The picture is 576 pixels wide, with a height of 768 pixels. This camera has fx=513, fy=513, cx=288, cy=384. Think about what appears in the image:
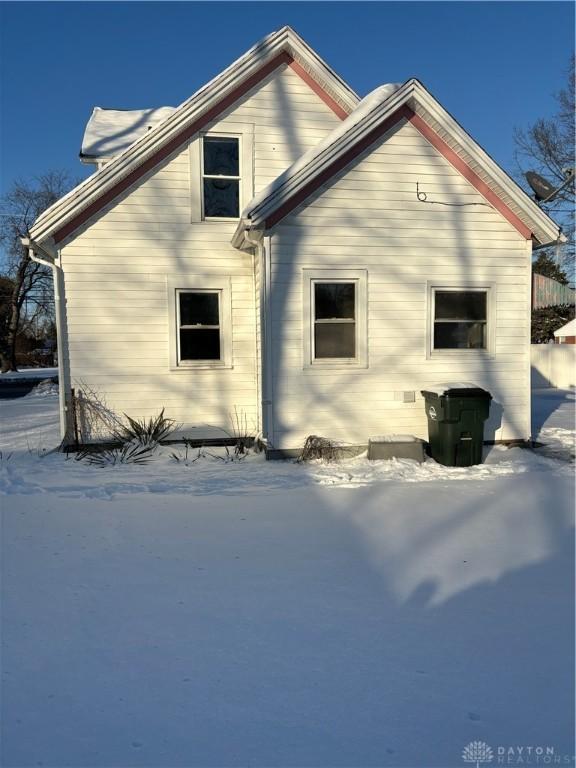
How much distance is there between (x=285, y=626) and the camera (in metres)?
3.10

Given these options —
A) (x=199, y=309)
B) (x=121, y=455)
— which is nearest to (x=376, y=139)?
(x=199, y=309)

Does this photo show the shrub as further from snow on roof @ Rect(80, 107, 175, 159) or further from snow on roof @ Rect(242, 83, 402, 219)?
snow on roof @ Rect(80, 107, 175, 159)

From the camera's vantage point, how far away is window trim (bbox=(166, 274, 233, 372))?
8562mm

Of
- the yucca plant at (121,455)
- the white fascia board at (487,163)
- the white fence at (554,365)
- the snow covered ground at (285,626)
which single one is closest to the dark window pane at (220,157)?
the white fascia board at (487,163)

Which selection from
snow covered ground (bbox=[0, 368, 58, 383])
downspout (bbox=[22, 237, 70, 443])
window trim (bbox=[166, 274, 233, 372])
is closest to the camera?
downspout (bbox=[22, 237, 70, 443])

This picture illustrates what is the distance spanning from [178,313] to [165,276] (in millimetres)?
639

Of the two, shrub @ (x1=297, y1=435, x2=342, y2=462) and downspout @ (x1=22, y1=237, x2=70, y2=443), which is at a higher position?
downspout @ (x1=22, y1=237, x2=70, y2=443)

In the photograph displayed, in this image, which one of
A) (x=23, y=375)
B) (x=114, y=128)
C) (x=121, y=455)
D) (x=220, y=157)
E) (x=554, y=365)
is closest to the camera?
(x=121, y=455)

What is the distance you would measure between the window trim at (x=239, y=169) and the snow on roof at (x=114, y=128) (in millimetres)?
981

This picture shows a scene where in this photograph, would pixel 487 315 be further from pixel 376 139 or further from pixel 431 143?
pixel 376 139

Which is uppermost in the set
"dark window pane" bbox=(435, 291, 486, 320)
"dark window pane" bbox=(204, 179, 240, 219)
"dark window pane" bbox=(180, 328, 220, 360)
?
"dark window pane" bbox=(204, 179, 240, 219)

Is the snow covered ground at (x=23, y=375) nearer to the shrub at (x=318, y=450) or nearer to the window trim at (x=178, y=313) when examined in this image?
the window trim at (x=178, y=313)

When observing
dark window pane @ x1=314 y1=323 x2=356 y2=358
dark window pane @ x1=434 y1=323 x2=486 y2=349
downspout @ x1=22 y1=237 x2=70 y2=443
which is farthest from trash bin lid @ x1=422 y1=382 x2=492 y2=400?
downspout @ x1=22 y1=237 x2=70 y2=443

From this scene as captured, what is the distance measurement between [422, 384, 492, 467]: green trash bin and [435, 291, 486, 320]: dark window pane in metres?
1.48
